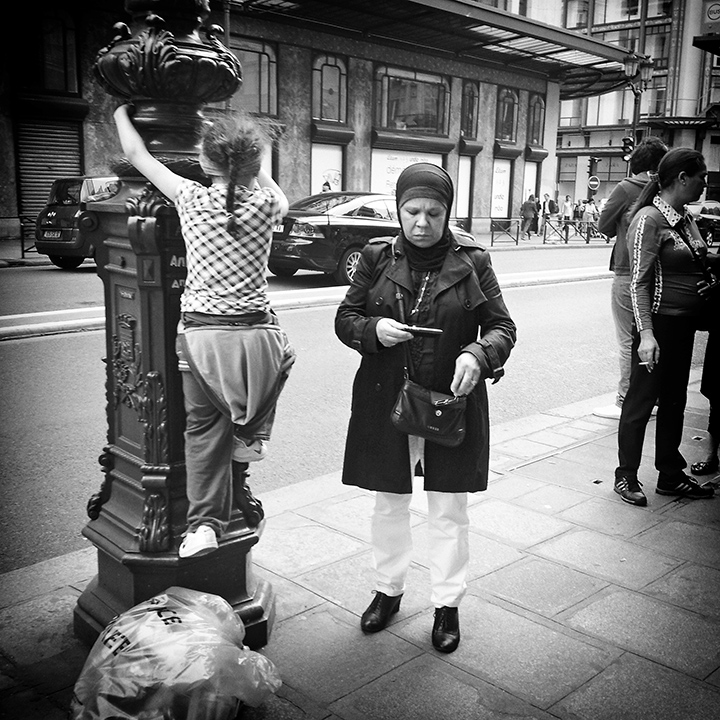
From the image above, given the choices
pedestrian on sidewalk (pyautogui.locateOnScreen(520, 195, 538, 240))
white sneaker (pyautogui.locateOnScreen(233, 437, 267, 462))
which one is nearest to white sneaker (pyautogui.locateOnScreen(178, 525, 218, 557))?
white sneaker (pyautogui.locateOnScreen(233, 437, 267, 462))

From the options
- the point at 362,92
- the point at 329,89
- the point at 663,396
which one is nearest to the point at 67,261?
the point at 663,396

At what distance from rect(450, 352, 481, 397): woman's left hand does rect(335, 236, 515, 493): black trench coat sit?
2.4 inches

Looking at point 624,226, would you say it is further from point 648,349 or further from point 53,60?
point 53,60

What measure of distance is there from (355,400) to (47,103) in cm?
2077

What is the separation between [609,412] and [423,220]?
424 cm

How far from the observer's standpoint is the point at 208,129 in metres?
2.78

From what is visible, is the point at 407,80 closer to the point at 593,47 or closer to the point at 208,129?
the point at 593,47

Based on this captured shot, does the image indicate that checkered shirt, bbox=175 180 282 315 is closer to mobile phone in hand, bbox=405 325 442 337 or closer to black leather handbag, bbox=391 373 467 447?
mobile phone in hand, bbox=405 325 442 337

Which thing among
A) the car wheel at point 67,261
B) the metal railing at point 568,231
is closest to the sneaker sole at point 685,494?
the car wheel at point 67,261

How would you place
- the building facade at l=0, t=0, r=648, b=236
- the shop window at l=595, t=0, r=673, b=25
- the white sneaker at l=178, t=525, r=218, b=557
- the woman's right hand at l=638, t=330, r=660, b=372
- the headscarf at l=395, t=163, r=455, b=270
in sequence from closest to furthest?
the white sneaker at l=178, t=525, r=218, b=557 → the headscarf at l=395, t=163, r=455, b=270 → the woman's right hand at l=638, t=330, r=660, b=372 → the building facade at l=0, t=0, r=648, b=236 → the shop window at l=595, t=0, r=673, b=25

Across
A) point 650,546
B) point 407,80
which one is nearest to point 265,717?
point 650,546

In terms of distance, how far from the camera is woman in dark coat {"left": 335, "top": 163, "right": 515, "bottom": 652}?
3.00 meters

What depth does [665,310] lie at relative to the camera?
469cm

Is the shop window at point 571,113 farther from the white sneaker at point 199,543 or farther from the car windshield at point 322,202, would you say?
the white sneaker at point 199,543
